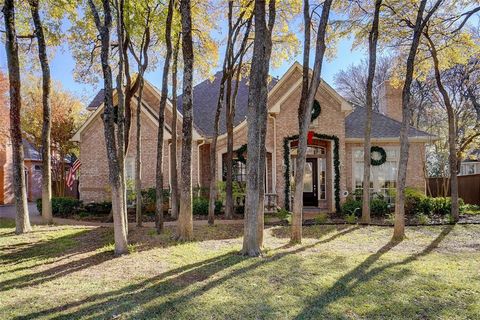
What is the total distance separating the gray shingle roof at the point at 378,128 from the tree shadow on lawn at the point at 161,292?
11.1 meters

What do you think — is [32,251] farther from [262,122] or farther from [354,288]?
[354,288]

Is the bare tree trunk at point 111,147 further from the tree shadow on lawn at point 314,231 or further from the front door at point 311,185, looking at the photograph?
the front door at point 311,185

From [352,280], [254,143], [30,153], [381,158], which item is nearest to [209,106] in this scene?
[381,158]

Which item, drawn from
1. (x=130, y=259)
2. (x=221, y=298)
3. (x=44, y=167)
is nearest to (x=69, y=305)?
(x=221, y=298)

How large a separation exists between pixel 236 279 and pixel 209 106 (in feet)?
49.5

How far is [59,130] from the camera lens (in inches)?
827

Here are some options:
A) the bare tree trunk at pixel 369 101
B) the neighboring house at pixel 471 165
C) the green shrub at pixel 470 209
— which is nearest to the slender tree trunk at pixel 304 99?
the bare tree trunk at pixel 369 101

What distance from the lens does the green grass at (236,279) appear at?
183 inches

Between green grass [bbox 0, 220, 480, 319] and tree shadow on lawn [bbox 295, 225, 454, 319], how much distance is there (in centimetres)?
2

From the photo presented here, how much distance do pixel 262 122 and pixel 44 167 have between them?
856 centimetres

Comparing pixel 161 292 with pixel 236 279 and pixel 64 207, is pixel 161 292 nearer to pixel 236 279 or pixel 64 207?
pixel 236 279

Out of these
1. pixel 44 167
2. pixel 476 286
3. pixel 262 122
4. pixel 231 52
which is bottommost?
pixel 476 286

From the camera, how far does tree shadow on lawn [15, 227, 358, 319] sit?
453 cm

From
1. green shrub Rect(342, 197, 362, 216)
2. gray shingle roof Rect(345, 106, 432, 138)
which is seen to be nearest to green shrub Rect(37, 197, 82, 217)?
green shrub Rect(342, 197, 362, 216)
